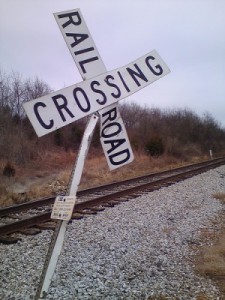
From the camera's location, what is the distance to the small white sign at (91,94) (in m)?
2.49

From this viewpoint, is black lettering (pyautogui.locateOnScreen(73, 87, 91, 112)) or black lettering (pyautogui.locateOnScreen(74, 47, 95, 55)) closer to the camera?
black lettering (pyautogui.locateOnScreen(73, 87, 91, 112))

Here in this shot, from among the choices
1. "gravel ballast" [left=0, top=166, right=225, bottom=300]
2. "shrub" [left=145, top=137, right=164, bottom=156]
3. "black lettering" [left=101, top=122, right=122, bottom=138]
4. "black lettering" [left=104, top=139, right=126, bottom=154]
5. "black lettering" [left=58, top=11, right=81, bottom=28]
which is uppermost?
"black lettering" [left=58, top=11, right=81, bottom=28]

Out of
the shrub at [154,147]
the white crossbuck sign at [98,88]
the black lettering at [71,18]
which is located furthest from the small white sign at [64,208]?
the shrub at [154,147]

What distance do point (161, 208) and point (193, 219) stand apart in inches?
51.7

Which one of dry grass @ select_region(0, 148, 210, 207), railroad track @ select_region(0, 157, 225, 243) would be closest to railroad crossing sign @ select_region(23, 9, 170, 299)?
railroad track @ select_region(0, 157, 225, 243)

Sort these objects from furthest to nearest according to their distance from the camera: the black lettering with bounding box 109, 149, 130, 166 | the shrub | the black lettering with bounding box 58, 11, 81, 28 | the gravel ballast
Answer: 1. the shrub
2. the gravel ballast
3. the black lettering with bounding box 109, 149, 130, 166
4. the black lettering with bounding box 58, 11, 81, 28

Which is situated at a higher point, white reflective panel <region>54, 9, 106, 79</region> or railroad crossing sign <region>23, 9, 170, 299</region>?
white reflective panel <region>54, 9, 106, 79</region>

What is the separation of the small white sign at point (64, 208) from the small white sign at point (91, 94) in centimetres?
58

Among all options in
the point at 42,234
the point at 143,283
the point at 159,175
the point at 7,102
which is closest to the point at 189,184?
the point at 159,175

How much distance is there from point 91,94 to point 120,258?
10.1ft

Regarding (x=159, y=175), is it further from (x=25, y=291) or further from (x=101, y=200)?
(x=25, y=291)

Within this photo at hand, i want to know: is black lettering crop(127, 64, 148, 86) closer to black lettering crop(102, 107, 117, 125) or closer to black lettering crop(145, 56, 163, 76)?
black lettering crop(145, 56, 163, 76)

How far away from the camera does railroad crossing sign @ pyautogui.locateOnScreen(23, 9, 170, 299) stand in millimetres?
2572

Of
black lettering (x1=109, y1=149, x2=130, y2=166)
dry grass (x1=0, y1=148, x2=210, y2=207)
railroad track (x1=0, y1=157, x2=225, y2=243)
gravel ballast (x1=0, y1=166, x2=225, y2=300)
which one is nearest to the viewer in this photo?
black lettering (x1=109, y1=149, x2=130, y2=166)
